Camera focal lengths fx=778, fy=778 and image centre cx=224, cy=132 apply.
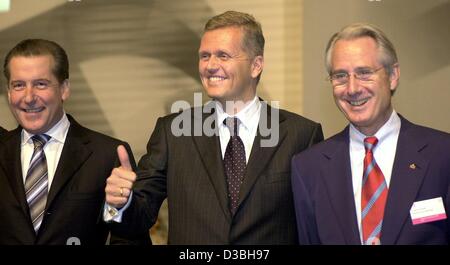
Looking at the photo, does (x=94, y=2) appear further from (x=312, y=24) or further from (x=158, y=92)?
(x=312, y=24)

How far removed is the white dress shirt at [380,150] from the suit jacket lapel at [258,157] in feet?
0.99

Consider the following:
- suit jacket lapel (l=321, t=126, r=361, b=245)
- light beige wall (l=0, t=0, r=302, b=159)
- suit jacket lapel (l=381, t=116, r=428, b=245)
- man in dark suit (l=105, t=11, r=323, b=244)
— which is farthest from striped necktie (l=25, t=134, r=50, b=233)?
light beige wall (l=0, t=0, r=302, b=159)

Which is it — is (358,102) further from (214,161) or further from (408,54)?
(408,54)

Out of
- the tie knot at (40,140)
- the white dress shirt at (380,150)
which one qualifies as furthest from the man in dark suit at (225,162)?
the tie knot at (40,140)

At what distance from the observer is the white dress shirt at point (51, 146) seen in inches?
132

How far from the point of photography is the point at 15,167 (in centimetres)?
332

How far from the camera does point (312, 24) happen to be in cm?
463

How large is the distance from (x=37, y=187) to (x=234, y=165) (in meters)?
0.85

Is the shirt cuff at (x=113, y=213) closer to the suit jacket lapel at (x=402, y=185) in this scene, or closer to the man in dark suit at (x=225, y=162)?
the man in dark suit at (x=225, y=162)

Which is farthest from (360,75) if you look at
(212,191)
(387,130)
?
Result: (212,191)

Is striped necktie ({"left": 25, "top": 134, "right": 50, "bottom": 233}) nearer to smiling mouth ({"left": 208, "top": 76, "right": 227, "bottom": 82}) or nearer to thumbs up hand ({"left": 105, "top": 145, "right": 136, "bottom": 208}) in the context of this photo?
thumbs up hand ({"left": 105, "top": 145, "right": 136, "bottom": 208})

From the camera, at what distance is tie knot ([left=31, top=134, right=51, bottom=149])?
3.39 metres

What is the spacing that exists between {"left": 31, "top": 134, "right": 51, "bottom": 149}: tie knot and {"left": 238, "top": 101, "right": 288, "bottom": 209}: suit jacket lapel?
0.92 m
